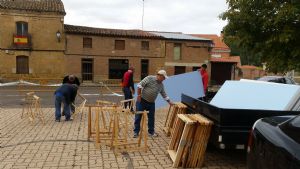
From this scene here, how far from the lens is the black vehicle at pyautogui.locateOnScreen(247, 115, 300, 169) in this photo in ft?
8.98

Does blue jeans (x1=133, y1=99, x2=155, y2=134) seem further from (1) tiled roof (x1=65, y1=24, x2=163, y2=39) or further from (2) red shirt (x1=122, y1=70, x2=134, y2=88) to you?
(1) tiled roof (x1=65, y1=24, x2=163, y2=39)

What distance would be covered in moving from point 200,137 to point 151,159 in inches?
43.7

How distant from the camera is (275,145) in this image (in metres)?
3.00

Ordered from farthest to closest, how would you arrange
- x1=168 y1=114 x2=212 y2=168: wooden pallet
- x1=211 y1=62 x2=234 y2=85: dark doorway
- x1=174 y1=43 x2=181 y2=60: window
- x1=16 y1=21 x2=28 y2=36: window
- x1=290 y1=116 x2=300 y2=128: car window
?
x1=211 y1=62 x2=234 y2=85: dark doorway
x1=174 y1=43 x2=181 y2=60: window
x1=16 y1=21 x2=28 y2=36: window
x1=168 y1=114 x2=212 y2=168: wooden pallet
x1=290 y1=116 x2=300 y2=128: car window

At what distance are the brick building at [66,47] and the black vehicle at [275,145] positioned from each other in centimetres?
3014

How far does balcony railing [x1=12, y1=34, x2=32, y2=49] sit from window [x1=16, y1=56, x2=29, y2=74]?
3.48 feet

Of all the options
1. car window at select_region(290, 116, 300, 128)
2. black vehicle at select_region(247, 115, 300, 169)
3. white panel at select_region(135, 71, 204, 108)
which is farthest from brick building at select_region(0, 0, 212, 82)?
car window at select_region(290, 116, 300, 128)

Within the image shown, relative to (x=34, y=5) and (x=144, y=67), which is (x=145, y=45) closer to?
(x=144, y=67)

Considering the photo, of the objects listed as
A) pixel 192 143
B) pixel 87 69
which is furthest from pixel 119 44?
pixel 192 143

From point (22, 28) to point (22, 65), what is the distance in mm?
3341

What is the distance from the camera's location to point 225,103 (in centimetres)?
687

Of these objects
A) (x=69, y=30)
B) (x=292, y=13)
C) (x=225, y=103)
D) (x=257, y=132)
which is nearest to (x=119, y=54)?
(x=69, y=30)

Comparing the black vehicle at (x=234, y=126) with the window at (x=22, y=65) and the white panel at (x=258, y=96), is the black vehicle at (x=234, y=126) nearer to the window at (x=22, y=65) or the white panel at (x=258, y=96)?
the white panel at (x=258, y=96)

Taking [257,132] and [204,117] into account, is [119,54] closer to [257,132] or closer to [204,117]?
[204,117]
